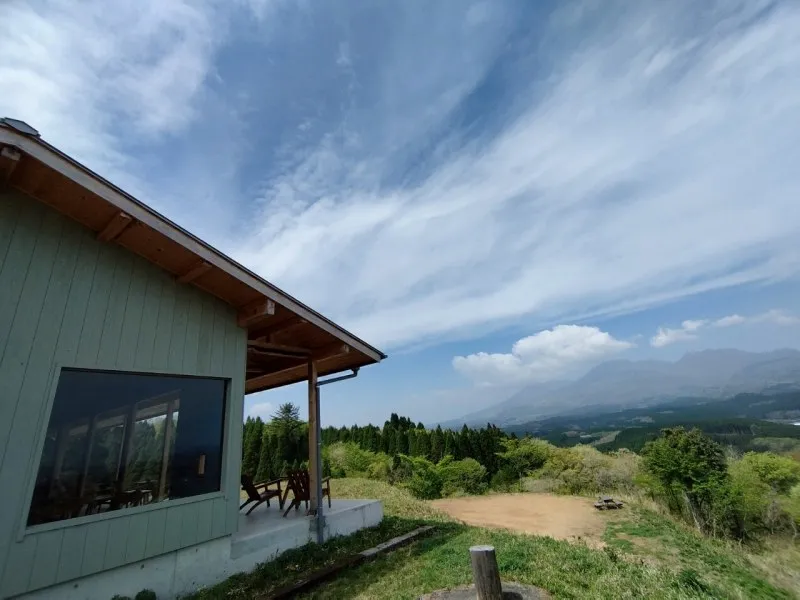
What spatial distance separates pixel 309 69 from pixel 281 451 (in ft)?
73.2

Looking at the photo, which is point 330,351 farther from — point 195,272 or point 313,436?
point 195,272

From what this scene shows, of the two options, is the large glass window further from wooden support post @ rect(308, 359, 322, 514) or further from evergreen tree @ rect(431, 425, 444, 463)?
evergreen tree @ rect(431, 425, 444, 463)

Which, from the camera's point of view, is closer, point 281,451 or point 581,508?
point 581,508

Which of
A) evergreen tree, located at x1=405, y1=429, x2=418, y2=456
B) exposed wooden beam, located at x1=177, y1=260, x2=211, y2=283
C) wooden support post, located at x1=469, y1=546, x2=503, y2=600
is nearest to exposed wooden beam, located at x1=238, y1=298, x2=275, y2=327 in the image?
exposed wooden beam, located at x1=177, y1=260, x2=211, y2=283

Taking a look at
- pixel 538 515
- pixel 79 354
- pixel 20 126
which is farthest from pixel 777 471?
pixel 20 126

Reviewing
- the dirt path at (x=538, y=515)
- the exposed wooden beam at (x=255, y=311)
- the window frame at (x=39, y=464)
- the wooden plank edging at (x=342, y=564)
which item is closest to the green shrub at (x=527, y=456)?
the dirt path at (x=538, y=515)

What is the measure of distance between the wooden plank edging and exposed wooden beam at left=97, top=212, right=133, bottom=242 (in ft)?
15.4

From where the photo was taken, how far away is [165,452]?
17.6 ft

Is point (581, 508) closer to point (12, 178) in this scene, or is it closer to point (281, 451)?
point (12, 178)

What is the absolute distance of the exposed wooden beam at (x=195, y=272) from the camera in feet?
18.2

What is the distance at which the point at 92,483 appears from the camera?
458cm

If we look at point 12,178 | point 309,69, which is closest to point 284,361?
point 12,178

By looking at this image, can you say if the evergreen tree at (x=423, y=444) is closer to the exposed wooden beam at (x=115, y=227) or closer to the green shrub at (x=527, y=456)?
the green shrub at (x=527, y=456)

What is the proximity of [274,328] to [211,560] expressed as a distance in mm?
3397
